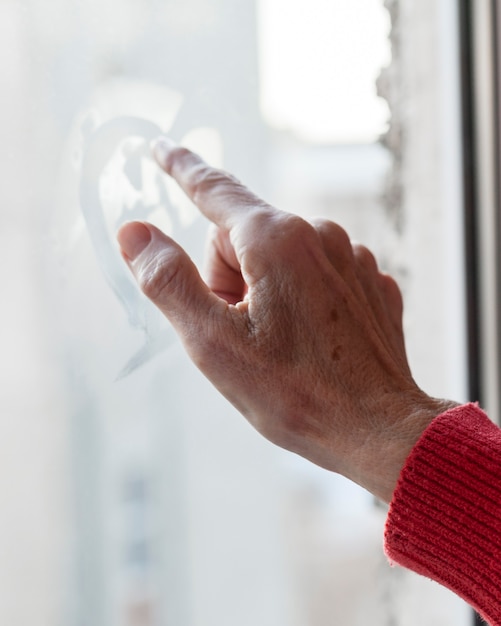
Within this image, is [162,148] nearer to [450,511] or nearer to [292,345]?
[292,345]

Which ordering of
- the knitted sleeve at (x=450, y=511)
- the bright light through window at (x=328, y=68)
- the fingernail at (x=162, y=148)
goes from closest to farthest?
the knitted sleeve at (x=450, y=511) < the fingernail at (x=162, y=148) < the bright light through window at (x=328, y=68)

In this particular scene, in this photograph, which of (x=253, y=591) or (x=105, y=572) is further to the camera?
(x=253, y=591)

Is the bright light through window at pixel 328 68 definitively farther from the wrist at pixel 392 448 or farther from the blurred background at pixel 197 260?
the wrist at pixel 392 448

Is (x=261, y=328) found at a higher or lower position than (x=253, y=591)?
higher

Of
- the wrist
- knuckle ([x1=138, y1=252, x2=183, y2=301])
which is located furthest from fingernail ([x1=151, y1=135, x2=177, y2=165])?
the wrist

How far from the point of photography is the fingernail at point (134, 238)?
0.54 metres

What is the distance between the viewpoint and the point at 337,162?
0.84 metres

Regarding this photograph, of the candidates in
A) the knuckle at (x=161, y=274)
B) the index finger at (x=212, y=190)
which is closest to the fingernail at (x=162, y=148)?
the index finger at (x=212, y=190)

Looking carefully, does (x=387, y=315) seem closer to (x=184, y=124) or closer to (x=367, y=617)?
(x=184, y=124)

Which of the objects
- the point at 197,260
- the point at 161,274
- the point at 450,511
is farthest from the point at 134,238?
the point at 450,511

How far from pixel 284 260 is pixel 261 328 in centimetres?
5

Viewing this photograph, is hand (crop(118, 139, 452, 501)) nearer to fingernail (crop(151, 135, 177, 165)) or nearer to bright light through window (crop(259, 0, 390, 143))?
fingernail (crop(151, 135, 177, 165))

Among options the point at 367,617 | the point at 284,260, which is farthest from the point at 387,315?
the point at 367,617

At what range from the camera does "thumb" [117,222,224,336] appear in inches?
20.3
